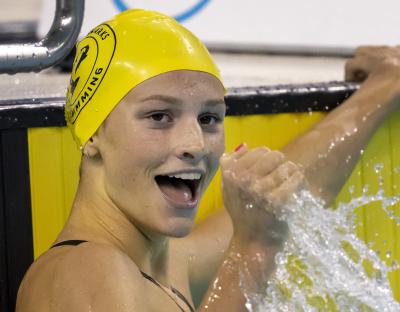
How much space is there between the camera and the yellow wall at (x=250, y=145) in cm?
204

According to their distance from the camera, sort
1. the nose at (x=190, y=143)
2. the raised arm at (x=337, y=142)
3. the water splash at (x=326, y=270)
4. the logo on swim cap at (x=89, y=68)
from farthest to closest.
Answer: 1. the raised arm at (x=337, y=142)
2. the water splash at (x=326, y=270)
3. the logo on swim cap at (x=89, y=68)
4. the nose at (x=190, y=143)

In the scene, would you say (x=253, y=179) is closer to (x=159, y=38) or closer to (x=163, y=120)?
(x=163, y=120)

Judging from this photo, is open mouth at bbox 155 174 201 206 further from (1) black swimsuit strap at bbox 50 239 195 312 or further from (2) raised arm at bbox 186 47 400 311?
(2) raised arm at bbox 186 47 400 311

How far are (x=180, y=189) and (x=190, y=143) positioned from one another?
0.32 ft

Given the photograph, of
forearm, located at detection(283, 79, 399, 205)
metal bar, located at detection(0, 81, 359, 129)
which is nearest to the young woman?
metal bar, located at detection(0, 81, 359, 129)

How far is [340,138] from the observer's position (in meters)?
2.21

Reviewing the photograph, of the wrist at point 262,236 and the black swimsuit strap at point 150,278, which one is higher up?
the wrist at point 262,236

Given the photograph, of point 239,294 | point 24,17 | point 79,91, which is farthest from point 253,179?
point 24,17

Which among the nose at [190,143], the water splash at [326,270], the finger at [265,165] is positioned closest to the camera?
the finger at [265,165]

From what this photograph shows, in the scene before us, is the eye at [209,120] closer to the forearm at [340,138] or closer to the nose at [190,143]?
the nose at [190,143]

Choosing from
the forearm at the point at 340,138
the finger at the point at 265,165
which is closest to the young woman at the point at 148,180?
the finger at the point at 265,165

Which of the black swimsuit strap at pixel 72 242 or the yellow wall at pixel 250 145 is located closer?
the black swimsuit strap at pixel 72 242

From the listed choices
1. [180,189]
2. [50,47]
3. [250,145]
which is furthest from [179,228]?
[250,145]

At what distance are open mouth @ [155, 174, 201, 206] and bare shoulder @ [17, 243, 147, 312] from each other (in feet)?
0.43
